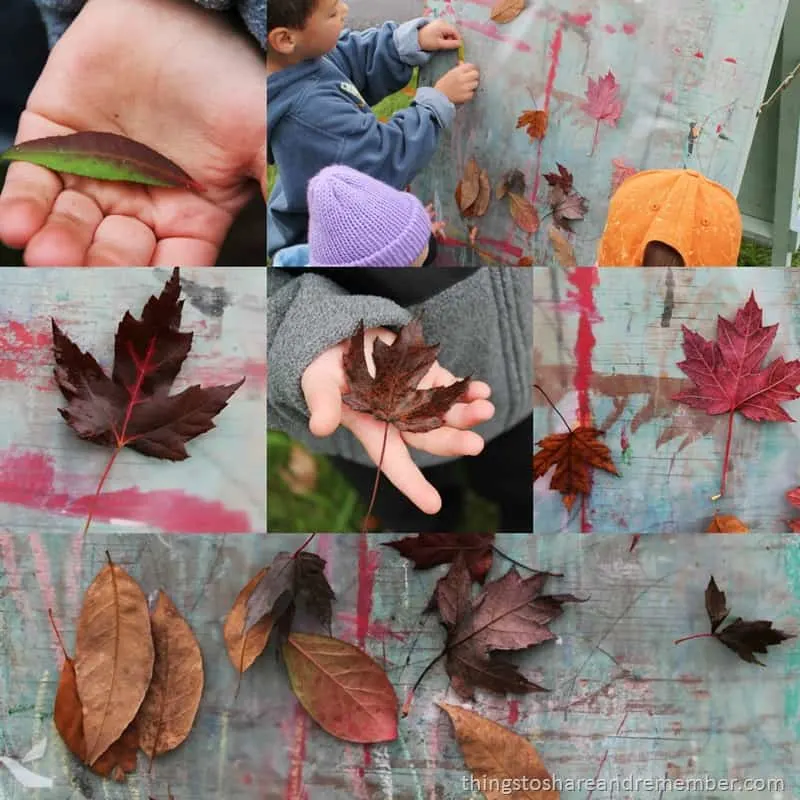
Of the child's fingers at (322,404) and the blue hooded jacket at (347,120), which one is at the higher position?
the blue hooded jacket at (347,120)

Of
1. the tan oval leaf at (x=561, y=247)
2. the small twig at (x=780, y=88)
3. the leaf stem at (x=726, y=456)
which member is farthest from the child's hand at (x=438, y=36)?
the leaf stem at (x=726, y=456)

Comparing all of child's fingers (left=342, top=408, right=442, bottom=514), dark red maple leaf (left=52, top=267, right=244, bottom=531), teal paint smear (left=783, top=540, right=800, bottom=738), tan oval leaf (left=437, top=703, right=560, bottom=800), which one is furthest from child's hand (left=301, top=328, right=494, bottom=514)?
teal paint smear (left=783, top=540, right=800, bottom=738)

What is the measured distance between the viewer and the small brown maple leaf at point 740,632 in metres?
0.69

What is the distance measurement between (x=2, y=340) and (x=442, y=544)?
50 cm

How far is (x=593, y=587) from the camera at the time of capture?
707 mm

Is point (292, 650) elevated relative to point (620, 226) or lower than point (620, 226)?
lower

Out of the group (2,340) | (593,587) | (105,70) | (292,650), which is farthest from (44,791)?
(105,70)

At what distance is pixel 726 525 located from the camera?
0.71 meters

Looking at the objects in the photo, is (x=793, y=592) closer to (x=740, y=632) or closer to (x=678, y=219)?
(x=740, y=632)

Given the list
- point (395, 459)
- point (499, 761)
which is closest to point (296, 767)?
point (499, 761)

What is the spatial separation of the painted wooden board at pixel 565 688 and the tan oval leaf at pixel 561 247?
296mm

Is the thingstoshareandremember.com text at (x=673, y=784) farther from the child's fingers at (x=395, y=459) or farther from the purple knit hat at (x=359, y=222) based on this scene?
the purple knit hat at (x=359, y=222)

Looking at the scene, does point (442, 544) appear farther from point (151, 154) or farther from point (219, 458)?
point (151, 154)

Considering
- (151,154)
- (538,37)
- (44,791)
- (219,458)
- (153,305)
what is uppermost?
(538,37)
